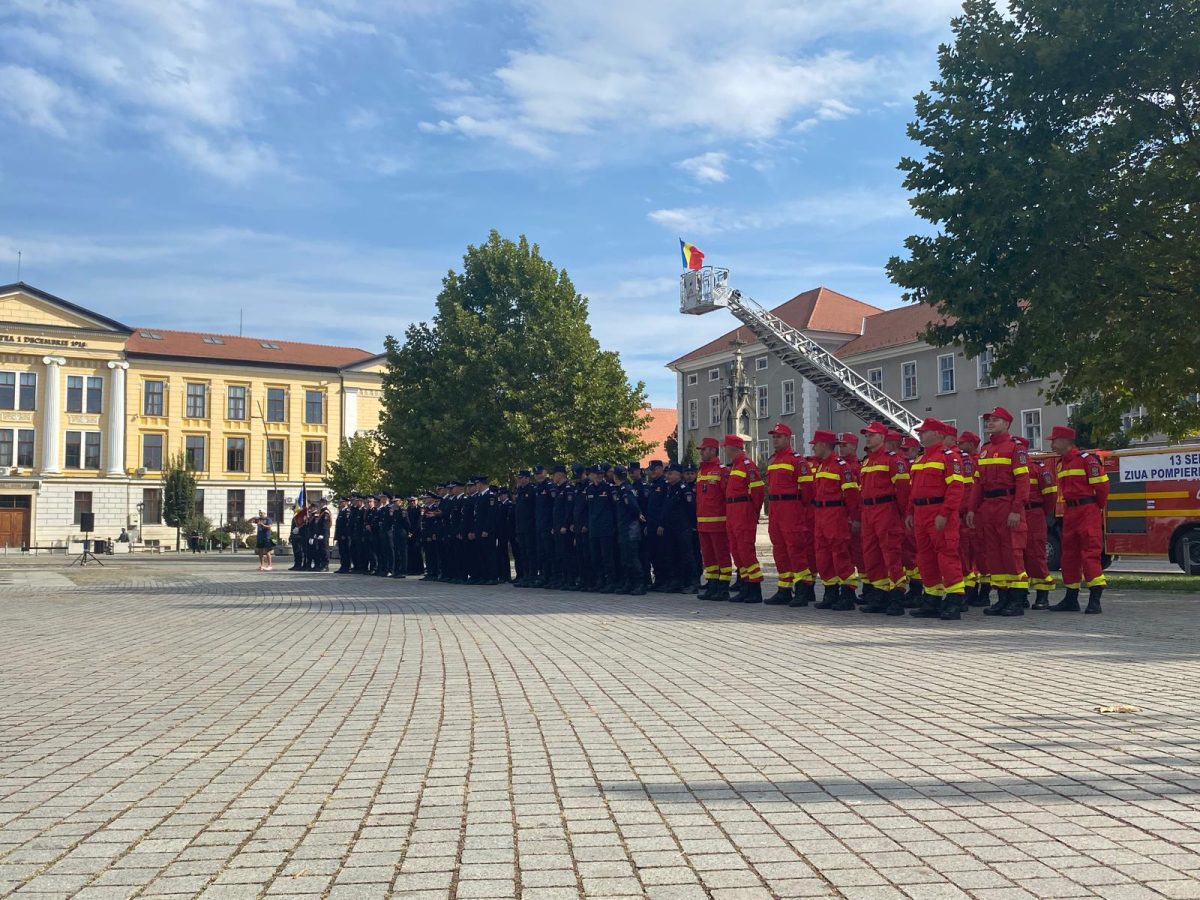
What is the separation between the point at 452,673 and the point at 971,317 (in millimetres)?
13701

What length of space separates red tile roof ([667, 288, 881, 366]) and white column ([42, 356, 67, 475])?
40.6 metres

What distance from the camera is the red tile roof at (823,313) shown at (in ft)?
204

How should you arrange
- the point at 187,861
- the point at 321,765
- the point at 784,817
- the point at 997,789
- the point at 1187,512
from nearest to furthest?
the point at 187,861 → the point at 784,817 → the point at 997,789 → the point at 321,765 → the point at 1187,512

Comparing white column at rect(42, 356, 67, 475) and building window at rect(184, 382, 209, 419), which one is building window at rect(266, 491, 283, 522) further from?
white column at rect(42, 356, 67, 475)

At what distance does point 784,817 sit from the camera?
4242 millimetres

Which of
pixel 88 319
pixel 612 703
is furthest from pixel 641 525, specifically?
pixel 88 319

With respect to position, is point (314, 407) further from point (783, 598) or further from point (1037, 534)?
point (1037, 534)

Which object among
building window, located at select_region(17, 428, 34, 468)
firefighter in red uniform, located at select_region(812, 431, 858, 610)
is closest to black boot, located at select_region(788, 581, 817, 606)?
firefighter in red uniform, located at select_region(812, 431, 858, 610)

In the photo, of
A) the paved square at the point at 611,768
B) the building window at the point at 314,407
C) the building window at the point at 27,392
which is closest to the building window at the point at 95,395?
the building window at the point at 27,392

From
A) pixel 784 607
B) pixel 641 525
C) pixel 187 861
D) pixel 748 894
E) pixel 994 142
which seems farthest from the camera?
pixel 994 142

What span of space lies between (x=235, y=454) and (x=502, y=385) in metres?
42.0

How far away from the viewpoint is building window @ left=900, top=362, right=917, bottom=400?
55594 mm

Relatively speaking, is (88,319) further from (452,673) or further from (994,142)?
(452,673)

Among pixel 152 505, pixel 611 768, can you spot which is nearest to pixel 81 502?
pixel 152 505
